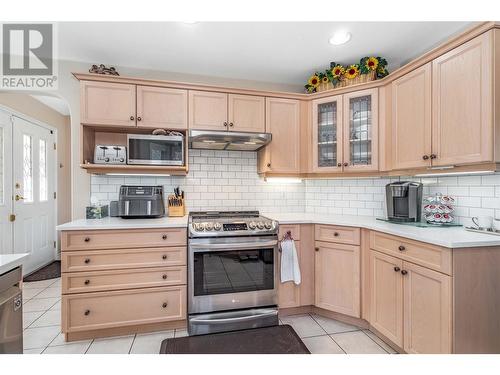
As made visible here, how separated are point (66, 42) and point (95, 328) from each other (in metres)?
2.49

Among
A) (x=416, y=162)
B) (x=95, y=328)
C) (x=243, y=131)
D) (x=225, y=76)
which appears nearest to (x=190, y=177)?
(x=243, y=131)

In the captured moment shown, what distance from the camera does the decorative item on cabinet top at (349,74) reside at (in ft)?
8.21

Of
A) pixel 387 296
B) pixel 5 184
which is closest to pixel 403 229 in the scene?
pixel 387 296

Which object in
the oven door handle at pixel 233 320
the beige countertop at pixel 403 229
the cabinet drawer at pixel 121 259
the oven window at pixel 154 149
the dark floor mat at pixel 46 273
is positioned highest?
the oven window at pixel 154 149

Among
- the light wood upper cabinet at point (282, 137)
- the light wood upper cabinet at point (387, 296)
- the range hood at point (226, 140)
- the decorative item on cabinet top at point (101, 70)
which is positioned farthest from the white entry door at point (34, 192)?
the light wood upper cabinet at point (387, 296)

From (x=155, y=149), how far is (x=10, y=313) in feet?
5.37

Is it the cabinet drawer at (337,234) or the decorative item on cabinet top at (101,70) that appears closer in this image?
the cabinet drawer at (337,234)

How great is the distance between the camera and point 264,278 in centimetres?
233

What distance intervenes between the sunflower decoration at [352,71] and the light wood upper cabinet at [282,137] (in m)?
0.57

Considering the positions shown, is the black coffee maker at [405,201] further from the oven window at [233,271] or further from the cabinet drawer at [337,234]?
the oven window at [233,271]

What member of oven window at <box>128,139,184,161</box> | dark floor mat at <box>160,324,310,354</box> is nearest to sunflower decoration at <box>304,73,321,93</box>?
oven window at <box>128,139,184,161</box>

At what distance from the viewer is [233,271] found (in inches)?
88.7

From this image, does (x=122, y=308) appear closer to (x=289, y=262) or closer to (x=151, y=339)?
(x=151, y=339)

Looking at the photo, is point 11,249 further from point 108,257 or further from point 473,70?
point 473,70
